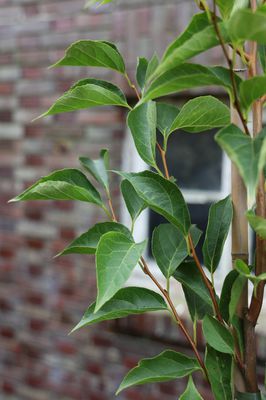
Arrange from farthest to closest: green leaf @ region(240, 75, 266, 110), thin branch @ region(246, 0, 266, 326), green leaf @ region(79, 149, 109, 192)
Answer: green leaf @ region(79, 149, 109, 192)
thin branch @ region(246, 0, 266, 326)
green leaf @ region(240, 75, 266, 110)

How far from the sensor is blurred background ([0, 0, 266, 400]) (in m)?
2.60

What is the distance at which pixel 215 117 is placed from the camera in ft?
3.07

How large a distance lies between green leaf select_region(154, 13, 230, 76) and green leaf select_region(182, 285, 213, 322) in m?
0.41

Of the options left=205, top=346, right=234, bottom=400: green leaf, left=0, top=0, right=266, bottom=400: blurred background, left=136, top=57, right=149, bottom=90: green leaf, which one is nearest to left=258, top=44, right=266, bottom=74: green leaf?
left=136, top=57, right=149, bottom=90: green leaf

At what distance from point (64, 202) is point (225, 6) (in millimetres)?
2074

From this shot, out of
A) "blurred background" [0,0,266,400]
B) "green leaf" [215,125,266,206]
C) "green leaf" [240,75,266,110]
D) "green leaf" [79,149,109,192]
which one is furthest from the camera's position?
"blurred background" [0,0,266,400]

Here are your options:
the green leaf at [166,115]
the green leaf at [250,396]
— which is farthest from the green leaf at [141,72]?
the green leaf at [250,396]

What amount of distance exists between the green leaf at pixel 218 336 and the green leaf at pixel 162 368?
78 mm

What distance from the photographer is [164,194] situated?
3.05 ft

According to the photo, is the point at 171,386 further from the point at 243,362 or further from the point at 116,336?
the point at 243,362

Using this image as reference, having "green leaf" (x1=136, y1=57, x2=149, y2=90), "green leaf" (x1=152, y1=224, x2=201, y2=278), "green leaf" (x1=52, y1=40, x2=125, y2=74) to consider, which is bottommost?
"green leaf" (x1=152, y1=224, x2=201, y2=278)

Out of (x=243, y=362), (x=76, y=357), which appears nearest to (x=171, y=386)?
(x=76, y=357)

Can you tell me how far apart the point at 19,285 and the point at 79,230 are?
18.2 inches

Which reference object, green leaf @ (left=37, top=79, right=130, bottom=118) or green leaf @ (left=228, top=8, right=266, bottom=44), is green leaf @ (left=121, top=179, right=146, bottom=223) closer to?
green leaf @ (left=37, top=79, right=130, bottom=118)
